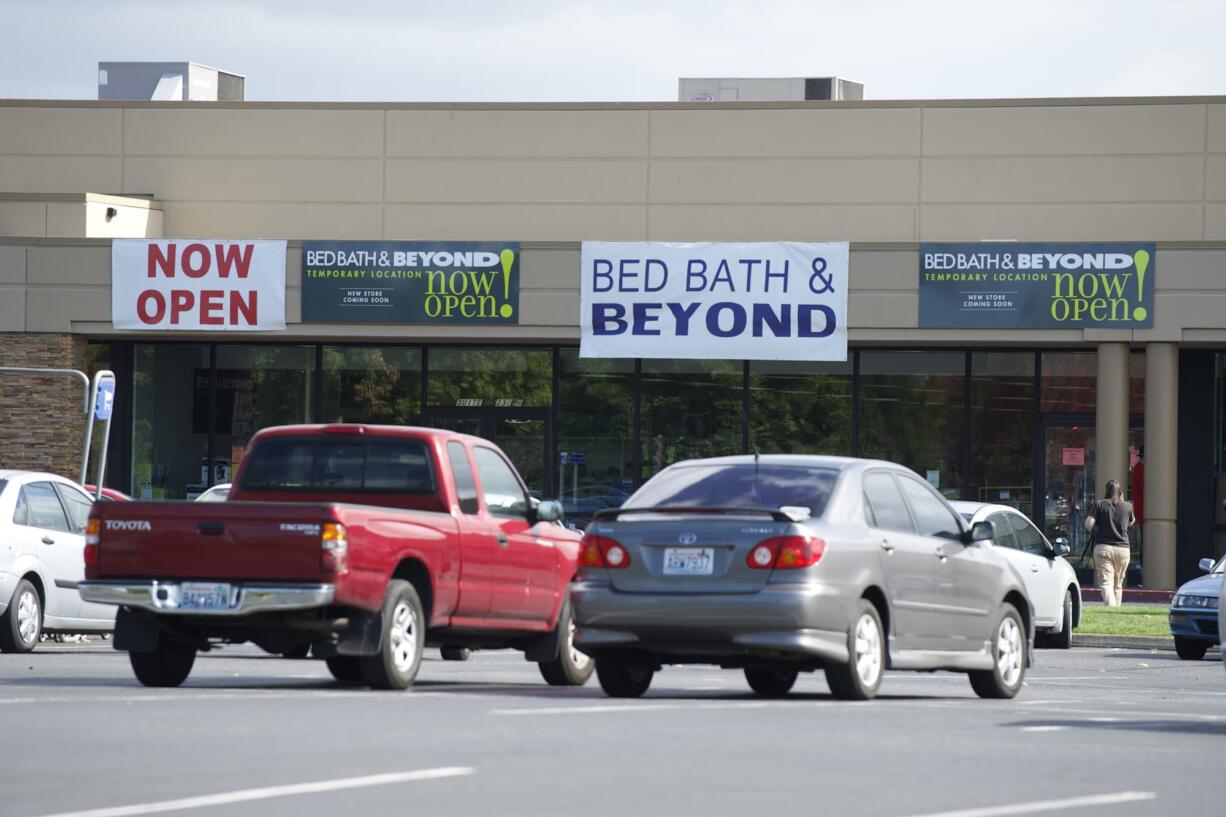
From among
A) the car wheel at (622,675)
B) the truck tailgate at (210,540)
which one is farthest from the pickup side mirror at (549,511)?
the truck tailgate at (210,540)

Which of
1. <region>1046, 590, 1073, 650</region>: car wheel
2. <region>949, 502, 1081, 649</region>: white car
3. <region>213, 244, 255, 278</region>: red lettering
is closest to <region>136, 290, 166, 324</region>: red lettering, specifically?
<region>213, 244, 255, 278</region>: red lettering

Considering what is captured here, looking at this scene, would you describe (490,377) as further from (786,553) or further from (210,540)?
(786,553)

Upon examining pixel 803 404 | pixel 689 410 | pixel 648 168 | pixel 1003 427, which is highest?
pixel 648 168

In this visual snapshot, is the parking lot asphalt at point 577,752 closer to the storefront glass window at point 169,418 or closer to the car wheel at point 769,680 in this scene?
the car wheel at point 769,680

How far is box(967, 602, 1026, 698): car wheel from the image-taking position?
14.4m

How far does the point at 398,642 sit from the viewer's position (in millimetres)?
13258

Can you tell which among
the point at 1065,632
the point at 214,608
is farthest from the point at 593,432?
the point at 214,608

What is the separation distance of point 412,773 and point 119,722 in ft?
8.18

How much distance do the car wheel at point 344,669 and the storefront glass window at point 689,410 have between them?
61.7 ft

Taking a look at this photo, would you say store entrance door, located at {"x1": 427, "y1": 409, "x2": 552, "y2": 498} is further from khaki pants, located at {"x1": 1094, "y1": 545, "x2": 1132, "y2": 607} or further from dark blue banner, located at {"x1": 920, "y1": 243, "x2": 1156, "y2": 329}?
khaki pants, located at {"x1": 1094, "y1": 545, "x2": 1132, "y2": 607}

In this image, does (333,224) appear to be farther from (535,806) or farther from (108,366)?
(535,806)

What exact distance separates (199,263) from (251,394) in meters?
2.80

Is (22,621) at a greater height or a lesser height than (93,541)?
lesser

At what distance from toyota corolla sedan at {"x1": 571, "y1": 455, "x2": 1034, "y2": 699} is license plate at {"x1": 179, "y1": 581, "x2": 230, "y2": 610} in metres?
2.10
